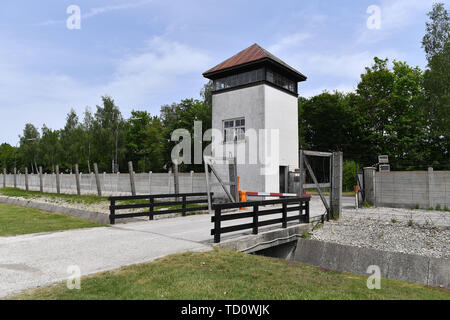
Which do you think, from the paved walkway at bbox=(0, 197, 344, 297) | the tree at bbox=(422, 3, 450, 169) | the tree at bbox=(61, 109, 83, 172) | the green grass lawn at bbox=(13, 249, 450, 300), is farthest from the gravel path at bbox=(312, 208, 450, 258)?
the tree at bbox=(61, 109, 83, 172)

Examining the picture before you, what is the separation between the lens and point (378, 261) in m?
7.65

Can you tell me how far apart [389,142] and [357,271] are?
32546mm

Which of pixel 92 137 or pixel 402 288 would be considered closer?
pixel 402 288

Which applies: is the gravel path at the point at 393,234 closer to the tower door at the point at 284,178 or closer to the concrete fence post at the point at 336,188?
the concrete fence post at the point at 336,188

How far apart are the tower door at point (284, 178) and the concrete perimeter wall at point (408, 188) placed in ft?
15.0

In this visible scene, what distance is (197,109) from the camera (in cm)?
4775

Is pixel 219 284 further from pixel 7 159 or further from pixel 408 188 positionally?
pixel 7 159

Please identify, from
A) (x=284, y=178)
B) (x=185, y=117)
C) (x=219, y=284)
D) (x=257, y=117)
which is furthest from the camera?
(x=185, y=117)

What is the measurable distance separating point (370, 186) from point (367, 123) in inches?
968

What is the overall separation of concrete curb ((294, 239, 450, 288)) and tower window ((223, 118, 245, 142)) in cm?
1069

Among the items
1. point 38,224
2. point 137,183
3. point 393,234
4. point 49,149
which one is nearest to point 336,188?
point 393,234
